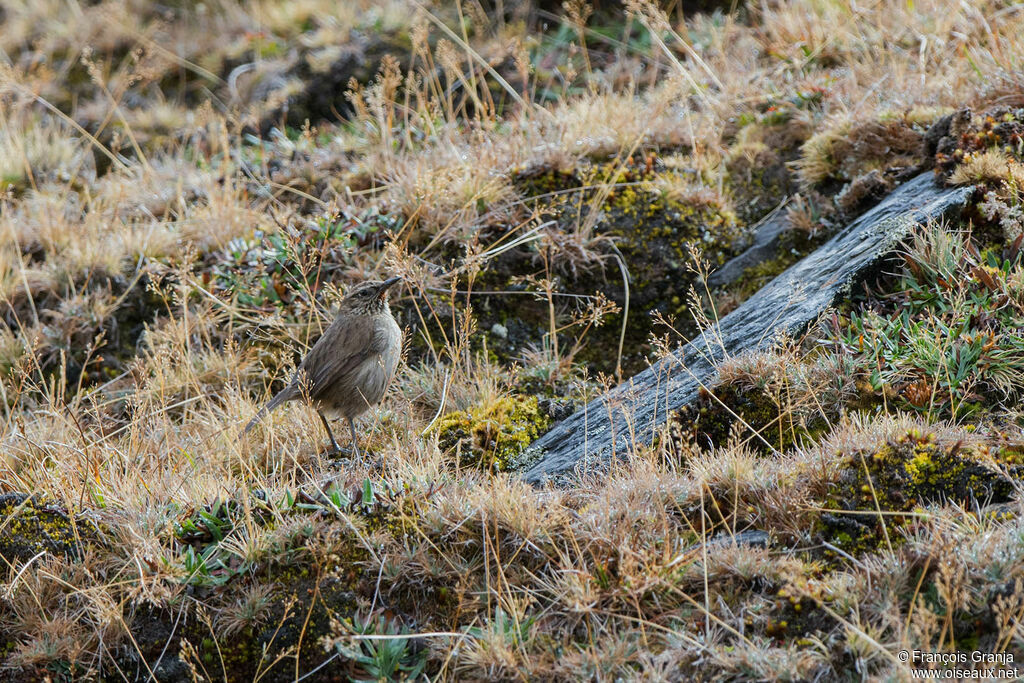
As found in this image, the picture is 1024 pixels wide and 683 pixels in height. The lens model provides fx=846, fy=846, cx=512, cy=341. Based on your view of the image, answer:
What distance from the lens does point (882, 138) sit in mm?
6949

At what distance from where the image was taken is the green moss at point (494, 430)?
5641mm

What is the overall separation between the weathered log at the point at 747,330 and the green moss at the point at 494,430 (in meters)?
0.14

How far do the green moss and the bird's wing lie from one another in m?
0.74

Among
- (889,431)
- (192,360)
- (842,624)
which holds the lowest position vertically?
(192,360)

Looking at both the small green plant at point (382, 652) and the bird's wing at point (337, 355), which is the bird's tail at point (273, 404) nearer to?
the bird's wing at point (337, 355)

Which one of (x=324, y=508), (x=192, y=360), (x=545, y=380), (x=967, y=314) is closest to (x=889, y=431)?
(x=967, y=314)

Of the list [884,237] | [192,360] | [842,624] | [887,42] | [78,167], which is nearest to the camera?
[842,624]

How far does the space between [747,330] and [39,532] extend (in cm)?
455

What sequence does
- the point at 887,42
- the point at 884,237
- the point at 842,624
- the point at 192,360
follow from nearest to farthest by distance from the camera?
the point at 842,624 → the point at 884,237 → the point at 192,360 → the point at 887,42

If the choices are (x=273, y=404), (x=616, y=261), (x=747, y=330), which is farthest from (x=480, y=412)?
(x=616, y=261)

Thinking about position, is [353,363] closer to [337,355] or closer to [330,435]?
[337,355]

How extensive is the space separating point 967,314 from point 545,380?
9.40 ft

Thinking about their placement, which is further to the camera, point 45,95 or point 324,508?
point 45,95

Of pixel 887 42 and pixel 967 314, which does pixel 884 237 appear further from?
pixel 887 42
